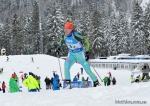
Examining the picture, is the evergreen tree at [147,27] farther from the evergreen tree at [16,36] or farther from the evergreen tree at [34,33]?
the evergreen tree at [16,36]

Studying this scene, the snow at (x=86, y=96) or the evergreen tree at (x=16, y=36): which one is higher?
the evergreen tree at (x=16, y=36)

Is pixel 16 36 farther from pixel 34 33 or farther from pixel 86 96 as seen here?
pixel 86 96

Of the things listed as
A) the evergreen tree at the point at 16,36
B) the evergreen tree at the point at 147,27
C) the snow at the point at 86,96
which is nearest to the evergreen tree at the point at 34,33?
the evergreen tree at the point at 16,36

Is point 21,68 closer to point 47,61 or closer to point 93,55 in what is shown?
point 47,61

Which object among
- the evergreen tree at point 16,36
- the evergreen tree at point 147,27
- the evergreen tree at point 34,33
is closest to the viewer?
the evergreen tree at point 147,27

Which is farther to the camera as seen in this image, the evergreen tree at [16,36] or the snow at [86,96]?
the evergreen tree at [16,36]

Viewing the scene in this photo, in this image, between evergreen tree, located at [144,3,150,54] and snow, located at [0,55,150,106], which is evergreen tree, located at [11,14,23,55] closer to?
evergreen tree, located at [144,3,150,54]

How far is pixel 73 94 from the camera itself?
672cm

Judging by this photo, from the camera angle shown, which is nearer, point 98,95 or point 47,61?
point 98,95

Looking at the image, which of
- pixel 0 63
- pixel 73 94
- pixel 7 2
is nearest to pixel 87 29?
pixel 0 63

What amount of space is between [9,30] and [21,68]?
31421 millimetres

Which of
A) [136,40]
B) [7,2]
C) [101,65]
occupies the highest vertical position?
[7,2]

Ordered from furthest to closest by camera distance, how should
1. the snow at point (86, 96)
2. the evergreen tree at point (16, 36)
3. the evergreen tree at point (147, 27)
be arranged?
the evergreen tree at point (16, 36) → the evergreen tree at point (147, 27) → the snow at point (86, 96)

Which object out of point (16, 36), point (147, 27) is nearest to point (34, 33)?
point (16, 36)
